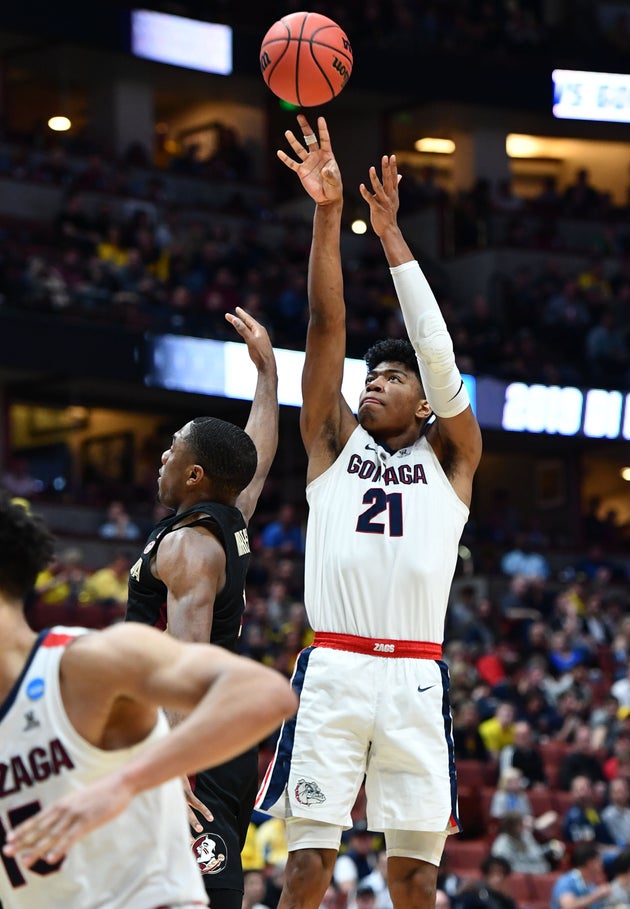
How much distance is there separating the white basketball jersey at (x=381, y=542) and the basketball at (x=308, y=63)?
6.21ft

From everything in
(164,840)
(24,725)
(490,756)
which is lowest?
(490,756)

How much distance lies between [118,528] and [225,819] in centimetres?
1817

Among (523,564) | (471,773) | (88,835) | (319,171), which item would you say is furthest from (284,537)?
(88,835)

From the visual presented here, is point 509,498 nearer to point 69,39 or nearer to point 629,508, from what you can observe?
point 629,508

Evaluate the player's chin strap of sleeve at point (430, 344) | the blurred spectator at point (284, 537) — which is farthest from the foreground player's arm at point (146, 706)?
the blurred spectator at point (284, 537)

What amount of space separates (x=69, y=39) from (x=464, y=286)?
9.45 metres

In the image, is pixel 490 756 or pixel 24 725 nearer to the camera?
pixel 24 725

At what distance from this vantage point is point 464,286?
A: 3428 cm

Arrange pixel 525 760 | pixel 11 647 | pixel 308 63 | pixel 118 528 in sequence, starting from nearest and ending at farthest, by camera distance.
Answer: pixel 11 647, pixel 308 63, pixel 525 760, pixel 118 528

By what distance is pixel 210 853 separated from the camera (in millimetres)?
6055

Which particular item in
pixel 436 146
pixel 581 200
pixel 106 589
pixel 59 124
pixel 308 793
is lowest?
pixel 106 589

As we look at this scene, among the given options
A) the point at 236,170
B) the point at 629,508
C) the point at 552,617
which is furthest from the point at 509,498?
the point at 552,617

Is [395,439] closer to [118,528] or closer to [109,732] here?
[109,732]

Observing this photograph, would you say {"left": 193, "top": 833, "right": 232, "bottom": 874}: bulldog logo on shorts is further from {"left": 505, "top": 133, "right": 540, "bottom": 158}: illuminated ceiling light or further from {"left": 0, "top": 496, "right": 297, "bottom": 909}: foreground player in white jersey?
{"left": 505, "top": 133, "right": 540, "bottom": 158}: illuminated ceiling light
